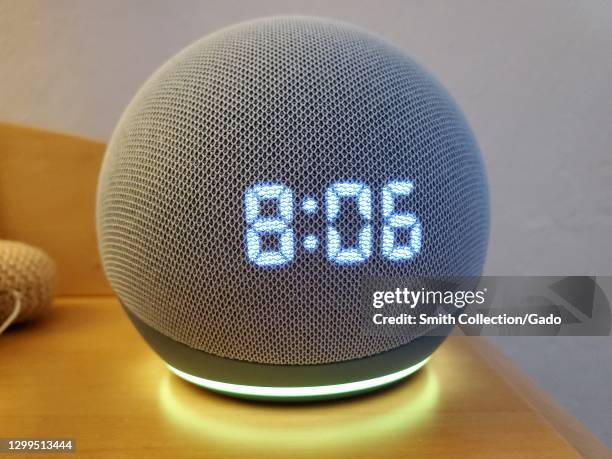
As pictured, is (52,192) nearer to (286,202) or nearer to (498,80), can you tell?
(286,202)

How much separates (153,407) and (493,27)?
0.78m

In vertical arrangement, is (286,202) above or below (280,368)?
above

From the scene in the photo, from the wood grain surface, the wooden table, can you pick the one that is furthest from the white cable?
the wood grain surface


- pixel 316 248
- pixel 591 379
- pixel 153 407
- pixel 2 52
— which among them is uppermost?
pixel 2 52

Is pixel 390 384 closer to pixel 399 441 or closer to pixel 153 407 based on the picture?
pixel 399 441

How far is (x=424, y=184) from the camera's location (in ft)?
1.23

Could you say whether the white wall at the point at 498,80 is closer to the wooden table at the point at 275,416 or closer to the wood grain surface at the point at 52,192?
the wood grain surface at the point at 52,192

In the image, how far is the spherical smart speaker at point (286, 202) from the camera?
0.36 metres

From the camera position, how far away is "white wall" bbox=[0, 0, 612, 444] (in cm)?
81

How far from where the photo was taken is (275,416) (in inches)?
16.5

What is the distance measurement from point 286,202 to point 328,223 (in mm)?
34

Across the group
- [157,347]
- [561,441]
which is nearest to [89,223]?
[157,347]

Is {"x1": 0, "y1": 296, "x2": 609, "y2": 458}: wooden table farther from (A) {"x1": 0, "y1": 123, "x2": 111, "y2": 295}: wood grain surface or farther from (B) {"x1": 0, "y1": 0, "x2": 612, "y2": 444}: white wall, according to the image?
(B) {"x1": 0, "y1": 0, "x2": 612, "y2": 444}: white wall

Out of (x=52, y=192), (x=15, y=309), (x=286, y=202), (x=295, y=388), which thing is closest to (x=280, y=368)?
(x=295, y=388)
